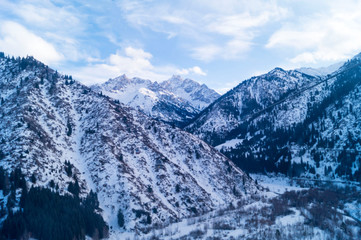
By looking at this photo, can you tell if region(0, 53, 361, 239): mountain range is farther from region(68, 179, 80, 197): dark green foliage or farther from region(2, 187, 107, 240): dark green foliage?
region(68, 179, 80, 197): dark green foliage

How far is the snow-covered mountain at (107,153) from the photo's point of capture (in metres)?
103

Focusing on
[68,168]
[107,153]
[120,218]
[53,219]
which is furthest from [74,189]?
[107,153]

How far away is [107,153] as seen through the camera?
123062 millimetres

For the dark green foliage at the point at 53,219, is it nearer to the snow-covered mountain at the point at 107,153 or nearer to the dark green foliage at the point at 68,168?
the snow-covered mountain at the point at 107,153

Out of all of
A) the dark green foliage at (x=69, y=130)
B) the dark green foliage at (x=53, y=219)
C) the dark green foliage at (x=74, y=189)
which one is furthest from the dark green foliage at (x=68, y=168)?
the dark green foliage at (x=69, y=130)

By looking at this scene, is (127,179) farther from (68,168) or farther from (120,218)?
(68,168)

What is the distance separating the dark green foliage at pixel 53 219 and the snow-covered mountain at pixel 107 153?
343 inches

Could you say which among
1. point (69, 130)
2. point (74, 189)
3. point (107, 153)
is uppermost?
point (69, 130)

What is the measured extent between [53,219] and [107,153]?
46161mm

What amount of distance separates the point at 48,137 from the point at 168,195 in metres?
57.2

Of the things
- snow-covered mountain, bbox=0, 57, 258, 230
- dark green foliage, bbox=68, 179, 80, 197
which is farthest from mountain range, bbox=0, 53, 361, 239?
snow-covered mountain, bbox=0, 57, 258, 230

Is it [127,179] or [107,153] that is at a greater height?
[107,153]

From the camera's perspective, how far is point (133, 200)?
103875 millimetres

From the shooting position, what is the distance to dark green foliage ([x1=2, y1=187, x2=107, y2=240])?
73.3 m
